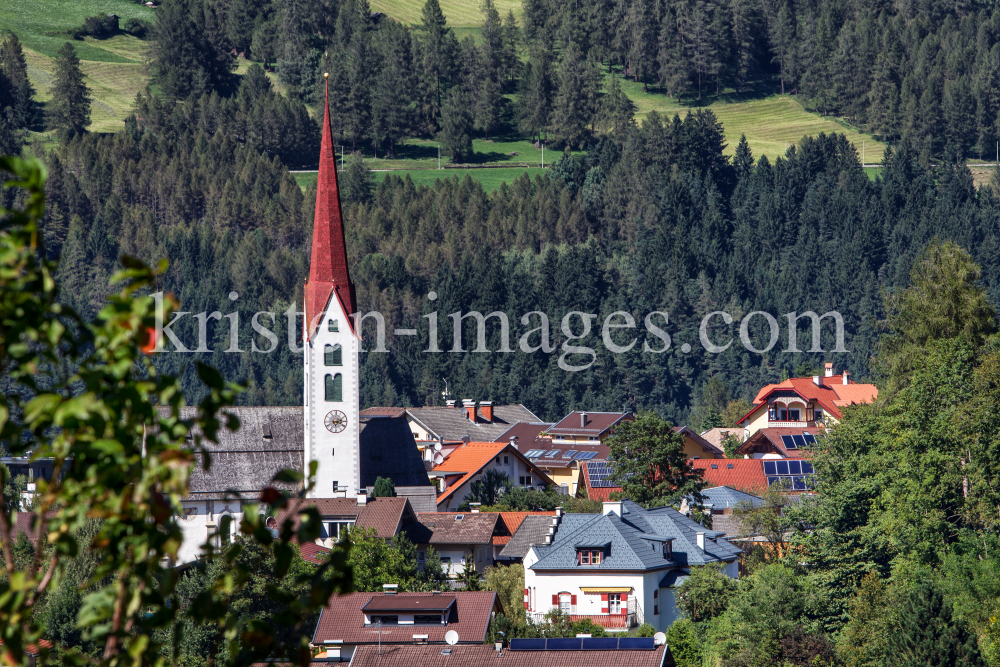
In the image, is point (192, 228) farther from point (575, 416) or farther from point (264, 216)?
point (575, 416)

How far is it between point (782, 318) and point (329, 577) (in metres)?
126

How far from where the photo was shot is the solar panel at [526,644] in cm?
3316

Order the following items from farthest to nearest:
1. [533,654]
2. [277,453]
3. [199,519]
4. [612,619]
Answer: [277,453] < [199,519] < [612,619] < [533,654]

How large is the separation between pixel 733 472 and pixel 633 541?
2415cm

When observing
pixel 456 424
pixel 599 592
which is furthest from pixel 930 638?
pixel 456 424

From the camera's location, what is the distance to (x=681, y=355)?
125312mm

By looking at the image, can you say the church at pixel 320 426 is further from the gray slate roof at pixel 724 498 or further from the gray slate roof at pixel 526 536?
the gray slate roof at pixel 724 498

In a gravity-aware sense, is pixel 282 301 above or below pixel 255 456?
below

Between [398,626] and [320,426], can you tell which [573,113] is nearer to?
[320,426]

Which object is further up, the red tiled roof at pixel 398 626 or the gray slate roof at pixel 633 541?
the red tiled roof at pixel 398 626

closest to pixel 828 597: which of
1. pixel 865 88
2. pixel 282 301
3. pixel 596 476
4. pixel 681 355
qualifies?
pixel 596 476

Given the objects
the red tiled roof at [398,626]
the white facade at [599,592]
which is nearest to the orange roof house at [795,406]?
the white facade at [599,592]

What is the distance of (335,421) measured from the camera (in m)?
64.4

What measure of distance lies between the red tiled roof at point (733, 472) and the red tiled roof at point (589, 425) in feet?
50.0
